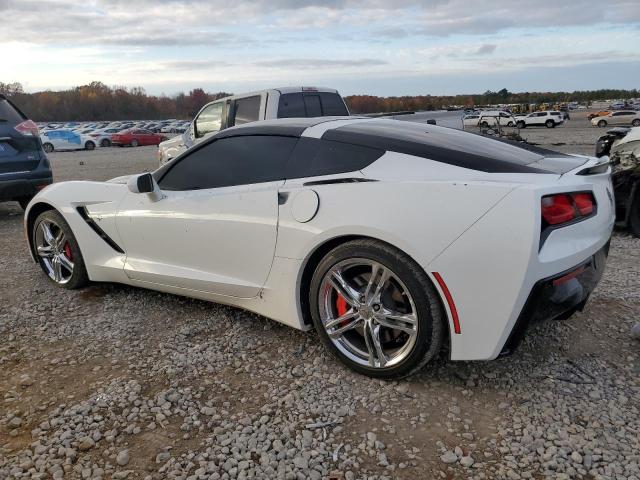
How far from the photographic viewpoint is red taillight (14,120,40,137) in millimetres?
7289

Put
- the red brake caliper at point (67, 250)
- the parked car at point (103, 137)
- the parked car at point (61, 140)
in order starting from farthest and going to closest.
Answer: the parked car at point (103, 137)
the parked car at point (61, 140)
the red brake caliper at point (67, 250)

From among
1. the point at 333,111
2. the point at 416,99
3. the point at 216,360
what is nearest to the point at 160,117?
the point at 416,99

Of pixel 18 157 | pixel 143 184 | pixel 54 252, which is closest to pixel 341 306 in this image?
pixel 143 184

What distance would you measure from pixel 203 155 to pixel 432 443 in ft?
7.86

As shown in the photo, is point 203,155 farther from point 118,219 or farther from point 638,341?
→ point 638,341

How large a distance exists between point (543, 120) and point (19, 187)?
1613 inches

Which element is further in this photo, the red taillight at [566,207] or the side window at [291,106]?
the side window at [291,106]

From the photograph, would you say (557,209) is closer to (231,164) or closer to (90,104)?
(231,164)

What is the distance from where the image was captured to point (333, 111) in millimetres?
9695

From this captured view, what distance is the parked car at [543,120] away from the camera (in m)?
40.8

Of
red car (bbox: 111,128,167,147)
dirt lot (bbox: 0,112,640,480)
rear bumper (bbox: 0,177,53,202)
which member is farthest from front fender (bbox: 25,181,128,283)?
red car (bbox: 111,128,167,147)

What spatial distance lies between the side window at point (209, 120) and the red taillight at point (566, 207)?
8228mm

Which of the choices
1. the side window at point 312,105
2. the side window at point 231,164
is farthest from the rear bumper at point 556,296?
the side window at point 312,105

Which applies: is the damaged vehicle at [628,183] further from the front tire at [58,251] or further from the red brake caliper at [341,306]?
the front tire at [58,251]
